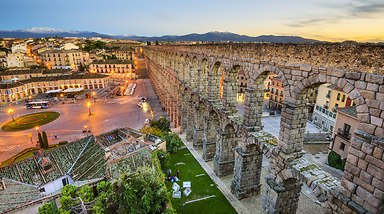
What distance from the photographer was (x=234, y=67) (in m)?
19.9

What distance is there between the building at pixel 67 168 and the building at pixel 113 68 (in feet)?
273

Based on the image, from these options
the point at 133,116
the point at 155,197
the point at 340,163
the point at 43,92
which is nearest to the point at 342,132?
the point at 340,163

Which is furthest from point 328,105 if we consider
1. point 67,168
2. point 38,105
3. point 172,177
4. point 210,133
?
point 38,105

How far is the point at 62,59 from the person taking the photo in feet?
358

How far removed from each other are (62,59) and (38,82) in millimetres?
37589

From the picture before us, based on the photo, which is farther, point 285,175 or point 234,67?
point 234,67

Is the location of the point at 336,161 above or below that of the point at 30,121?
above

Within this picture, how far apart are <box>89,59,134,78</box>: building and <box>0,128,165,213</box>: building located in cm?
8317

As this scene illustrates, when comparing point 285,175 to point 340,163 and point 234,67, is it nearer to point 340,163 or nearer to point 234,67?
point 234,67

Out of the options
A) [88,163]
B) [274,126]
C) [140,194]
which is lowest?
[274,126]

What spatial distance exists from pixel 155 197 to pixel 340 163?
2652 cm

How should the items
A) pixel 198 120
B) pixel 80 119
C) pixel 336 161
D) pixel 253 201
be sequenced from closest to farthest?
pixel 253 201, pixel 336 161, pixel 198 120, pixel 80 119

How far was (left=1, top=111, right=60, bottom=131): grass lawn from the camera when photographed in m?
48.9

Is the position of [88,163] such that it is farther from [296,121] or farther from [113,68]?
[113,68]
